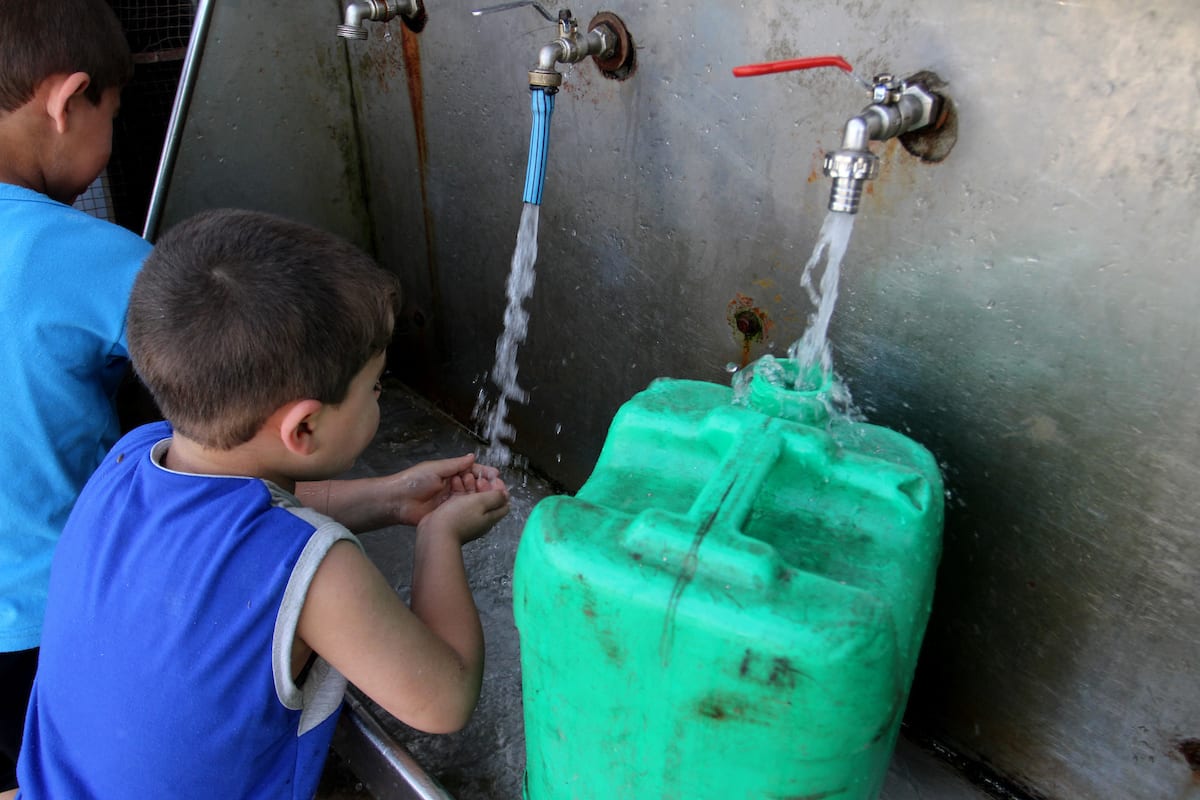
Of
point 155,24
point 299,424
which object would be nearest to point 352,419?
point 299,424

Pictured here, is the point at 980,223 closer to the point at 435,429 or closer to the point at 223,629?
the point at 223,629

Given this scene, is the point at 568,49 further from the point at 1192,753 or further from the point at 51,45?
the point at 1192,753

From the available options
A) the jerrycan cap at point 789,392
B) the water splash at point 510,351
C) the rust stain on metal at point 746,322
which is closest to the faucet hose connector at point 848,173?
the jerrycan cap at point 789,392

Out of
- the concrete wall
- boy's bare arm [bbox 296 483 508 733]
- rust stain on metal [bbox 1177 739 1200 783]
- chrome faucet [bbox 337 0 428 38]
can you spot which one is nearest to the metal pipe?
the concrete wall

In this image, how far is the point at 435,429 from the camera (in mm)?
2492

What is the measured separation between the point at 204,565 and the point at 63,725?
1.08 ft

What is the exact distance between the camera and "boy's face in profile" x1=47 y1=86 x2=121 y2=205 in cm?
138

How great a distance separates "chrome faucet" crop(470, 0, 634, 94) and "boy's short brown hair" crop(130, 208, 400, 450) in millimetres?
586

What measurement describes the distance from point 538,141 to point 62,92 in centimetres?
75

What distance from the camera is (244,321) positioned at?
0.97 meters

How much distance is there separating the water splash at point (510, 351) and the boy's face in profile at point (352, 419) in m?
0.75

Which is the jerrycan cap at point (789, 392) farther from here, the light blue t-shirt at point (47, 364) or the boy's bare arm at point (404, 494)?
the light blue t-shirt at point (47, 364)

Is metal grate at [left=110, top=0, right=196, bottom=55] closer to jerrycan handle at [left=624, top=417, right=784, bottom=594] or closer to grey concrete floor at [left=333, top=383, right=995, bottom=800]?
grey concrete floor at [left=333, top=383, right=995, bottom=800]

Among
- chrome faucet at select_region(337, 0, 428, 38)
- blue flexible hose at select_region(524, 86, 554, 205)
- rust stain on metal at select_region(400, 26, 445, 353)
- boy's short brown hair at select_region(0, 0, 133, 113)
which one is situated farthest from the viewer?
rust stain on metal at select_region(400, 26, 445, 353)
